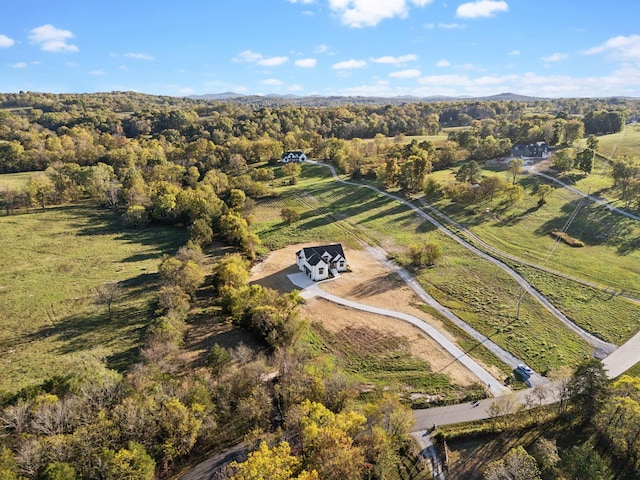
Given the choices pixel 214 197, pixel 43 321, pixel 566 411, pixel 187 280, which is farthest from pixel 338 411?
pixel 214 197

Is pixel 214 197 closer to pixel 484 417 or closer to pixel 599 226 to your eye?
pixel 484 417

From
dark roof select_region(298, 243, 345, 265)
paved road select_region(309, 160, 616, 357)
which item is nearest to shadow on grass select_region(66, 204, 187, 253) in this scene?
dark roof select_region(298, 243, 345, 265)

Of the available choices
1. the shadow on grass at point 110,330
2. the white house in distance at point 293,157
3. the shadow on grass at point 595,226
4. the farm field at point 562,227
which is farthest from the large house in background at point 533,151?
the shadow on grass at point 110,330

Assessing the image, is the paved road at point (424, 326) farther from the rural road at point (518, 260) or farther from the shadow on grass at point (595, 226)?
the shadow on grass at point (595, 226)

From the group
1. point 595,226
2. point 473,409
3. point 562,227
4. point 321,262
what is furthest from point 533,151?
point 473,409

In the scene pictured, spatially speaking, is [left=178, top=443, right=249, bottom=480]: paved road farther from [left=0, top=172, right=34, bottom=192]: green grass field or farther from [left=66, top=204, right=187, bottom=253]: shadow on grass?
[left=0, top=172, right=34, bottom=192]: green grass field
